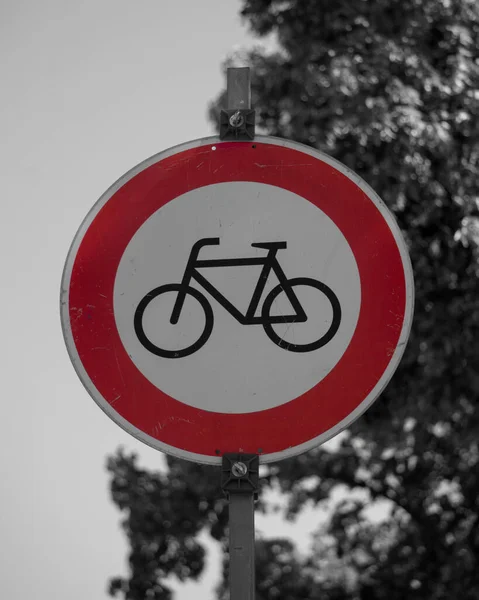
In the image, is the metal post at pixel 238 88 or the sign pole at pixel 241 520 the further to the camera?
the metal post at pixel 238 88

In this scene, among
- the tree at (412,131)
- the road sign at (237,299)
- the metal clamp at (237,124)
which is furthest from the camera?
the tree at (412,131)

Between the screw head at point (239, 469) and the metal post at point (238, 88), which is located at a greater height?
the metal post at point (238, 88)

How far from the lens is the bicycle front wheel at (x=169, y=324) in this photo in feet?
5.65

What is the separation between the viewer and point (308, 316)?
67.9 inches

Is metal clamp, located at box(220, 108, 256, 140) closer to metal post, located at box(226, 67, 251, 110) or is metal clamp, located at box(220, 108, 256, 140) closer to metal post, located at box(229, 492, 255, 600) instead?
metal post, located at box(226, 67, 251, 110)

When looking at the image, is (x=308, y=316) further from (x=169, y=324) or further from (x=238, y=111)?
(x=238, y=111)

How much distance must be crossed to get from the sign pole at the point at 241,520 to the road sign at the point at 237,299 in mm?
52

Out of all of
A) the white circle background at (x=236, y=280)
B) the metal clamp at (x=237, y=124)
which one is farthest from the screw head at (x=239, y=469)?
the metal clamp at (x=237, y=124)

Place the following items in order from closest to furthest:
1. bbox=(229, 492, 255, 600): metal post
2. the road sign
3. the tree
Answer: bbox=(229, 492, 255, 600): metal post, the road sign, the tree

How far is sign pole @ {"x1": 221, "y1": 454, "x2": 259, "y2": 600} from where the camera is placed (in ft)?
5.12

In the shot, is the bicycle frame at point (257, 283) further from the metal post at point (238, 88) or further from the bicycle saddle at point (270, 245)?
the metal post at point (238, 88)

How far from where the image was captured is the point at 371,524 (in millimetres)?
9734

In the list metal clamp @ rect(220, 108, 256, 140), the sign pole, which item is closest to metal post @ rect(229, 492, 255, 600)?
the sign pole

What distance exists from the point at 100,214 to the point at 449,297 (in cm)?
421
